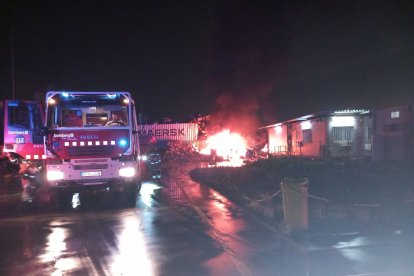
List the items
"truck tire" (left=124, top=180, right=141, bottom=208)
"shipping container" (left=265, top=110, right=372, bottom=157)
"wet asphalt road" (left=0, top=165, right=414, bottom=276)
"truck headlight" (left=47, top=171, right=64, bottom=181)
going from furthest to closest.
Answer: "shipping container" (left=265, top=110, right=372, bottom=157), "truck tire" (left=124, top=180, right=141, bottom=208), "truck headlight" (left=47, top=171, right=64, bottom=181), "wet asphalt road" (left=0, top=165, right=414, bottom=276)

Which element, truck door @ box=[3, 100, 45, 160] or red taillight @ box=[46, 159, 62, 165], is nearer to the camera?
red taillight @ box=[46, 159, 62, 165]

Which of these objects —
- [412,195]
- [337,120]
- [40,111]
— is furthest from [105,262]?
[337,120]

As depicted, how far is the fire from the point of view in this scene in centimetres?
3631

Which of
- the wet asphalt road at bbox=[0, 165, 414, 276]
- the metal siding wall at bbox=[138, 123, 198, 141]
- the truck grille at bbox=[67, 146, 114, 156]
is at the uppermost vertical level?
the metal siding wall at bbox=[138, 123, 198, 141]

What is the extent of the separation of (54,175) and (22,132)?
6.83 metres

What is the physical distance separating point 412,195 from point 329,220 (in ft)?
12.5

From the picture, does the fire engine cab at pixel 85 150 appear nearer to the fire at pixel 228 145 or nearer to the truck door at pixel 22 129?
the truck door at pixel 22 129

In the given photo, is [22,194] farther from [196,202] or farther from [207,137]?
[207,137]

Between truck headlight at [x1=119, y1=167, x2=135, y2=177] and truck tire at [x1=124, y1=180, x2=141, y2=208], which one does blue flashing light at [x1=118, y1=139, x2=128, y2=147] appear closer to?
truck headlight at [x1=119, y1=167, x2=135, y2=177]

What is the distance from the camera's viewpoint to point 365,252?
285 inches

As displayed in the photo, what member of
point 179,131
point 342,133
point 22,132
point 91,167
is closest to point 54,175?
point 91,167

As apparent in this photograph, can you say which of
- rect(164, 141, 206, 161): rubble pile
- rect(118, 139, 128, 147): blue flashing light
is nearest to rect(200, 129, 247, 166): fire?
rect(164, 141, 206, 161): rubble pile

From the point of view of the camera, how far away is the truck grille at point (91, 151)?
41.3 feet

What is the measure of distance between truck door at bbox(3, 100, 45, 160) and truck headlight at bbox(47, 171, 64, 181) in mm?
5894
